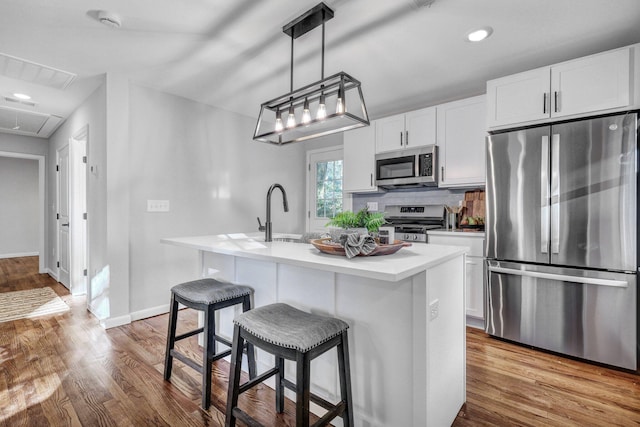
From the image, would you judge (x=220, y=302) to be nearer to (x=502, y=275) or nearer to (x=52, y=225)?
(x=502, y=275)

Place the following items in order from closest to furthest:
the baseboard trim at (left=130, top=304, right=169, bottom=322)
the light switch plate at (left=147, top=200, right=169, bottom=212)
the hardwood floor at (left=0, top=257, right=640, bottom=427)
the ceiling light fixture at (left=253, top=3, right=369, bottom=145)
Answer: the hardwood floor at (left=0, top=257, right=640, bottom=427) → the ceiling light fixture at (left=253, top=3, right=369, bottom=145) → the baseboard trim at (left=130, top=304, right=169, bottom=322) → the light switch plate at (left=147, top=200, right=169, bottom=212)

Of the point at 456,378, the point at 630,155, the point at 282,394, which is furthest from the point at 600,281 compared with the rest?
the point at 282,394

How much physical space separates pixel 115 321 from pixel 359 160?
321cm

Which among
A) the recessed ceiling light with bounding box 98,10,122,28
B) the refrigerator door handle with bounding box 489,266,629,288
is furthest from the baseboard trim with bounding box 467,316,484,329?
the recessed ceiling light with bounding box 98,10,122,28

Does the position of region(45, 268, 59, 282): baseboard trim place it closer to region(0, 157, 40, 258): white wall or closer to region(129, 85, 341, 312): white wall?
region(0, 157, 40, 258): white wall

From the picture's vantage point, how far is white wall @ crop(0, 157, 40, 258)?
6.59 meters

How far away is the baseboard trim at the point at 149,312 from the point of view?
10.3 ft

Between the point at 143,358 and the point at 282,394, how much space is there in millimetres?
1286

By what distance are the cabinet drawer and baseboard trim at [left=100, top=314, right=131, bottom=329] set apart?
3.11 m

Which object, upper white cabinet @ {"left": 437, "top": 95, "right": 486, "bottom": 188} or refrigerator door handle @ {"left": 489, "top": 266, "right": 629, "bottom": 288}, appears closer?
refrigerator door handle @ {"left": 489, "top": 266, "right": 629, "bottom": 288}

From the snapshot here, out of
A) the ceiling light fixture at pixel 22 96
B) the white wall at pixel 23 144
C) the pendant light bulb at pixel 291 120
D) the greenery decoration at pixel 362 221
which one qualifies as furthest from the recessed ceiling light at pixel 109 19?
the white wall at pixel 23 144

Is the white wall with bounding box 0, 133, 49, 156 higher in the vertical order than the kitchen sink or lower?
higher

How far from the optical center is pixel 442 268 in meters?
1.49

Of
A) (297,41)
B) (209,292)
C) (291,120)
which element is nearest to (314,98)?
(291,120)
